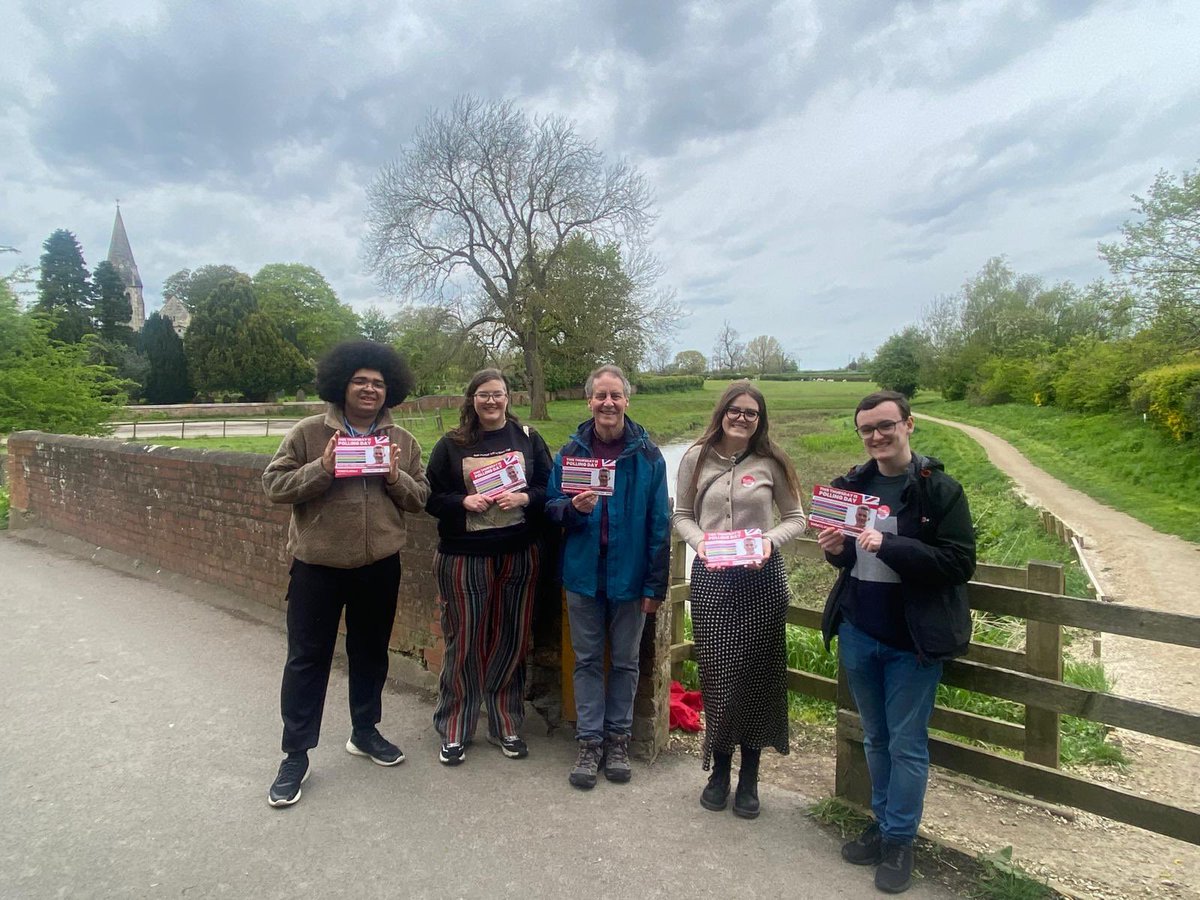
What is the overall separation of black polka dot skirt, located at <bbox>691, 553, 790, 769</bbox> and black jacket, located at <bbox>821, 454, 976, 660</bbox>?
25.0 inches

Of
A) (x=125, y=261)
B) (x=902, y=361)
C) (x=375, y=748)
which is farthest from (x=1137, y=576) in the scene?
(x=125, y=261)

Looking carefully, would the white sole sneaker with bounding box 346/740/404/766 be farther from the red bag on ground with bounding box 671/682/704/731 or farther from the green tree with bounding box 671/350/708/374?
the green tree with bounding box 671/350/708/374

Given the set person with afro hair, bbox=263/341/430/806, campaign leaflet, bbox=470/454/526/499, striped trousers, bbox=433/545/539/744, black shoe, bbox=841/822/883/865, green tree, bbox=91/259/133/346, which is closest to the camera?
black shoe, bbox=841/822/883/865

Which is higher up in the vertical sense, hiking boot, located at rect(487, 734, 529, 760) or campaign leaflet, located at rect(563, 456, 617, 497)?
campaign leaflet, located at rect(563, 456, 617, 497)

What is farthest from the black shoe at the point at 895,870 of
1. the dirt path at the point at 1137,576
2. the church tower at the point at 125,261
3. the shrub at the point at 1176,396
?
the church tower at the point at 125,261

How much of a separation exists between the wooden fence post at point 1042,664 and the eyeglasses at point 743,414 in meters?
1.33

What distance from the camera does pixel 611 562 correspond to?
322 cm

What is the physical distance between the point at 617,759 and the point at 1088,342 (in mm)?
33952

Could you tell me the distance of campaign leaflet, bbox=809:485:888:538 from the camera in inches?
101

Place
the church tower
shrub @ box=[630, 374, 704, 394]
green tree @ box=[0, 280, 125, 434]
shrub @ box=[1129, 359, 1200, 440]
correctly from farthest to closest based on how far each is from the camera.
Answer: the church tower → shrub @ box=[630, 374, 704, 394] → shrub @ box=[1129, 359, 1200, 440] → green tree @ box=[0, 280, 125, 434]

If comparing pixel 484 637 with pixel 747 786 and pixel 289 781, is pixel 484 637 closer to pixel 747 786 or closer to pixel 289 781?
pixel 289 781

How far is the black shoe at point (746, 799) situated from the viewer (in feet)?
9.87

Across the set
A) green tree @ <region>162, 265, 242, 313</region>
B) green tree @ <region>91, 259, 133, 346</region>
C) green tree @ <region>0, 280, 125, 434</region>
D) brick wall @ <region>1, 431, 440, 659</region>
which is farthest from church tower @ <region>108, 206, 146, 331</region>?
brick wall @ <region>1, 431, 440, 659</region>

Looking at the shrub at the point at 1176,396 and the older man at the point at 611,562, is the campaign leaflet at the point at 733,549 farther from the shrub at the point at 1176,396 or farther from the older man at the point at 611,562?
the shrub at the point at 1176,396
